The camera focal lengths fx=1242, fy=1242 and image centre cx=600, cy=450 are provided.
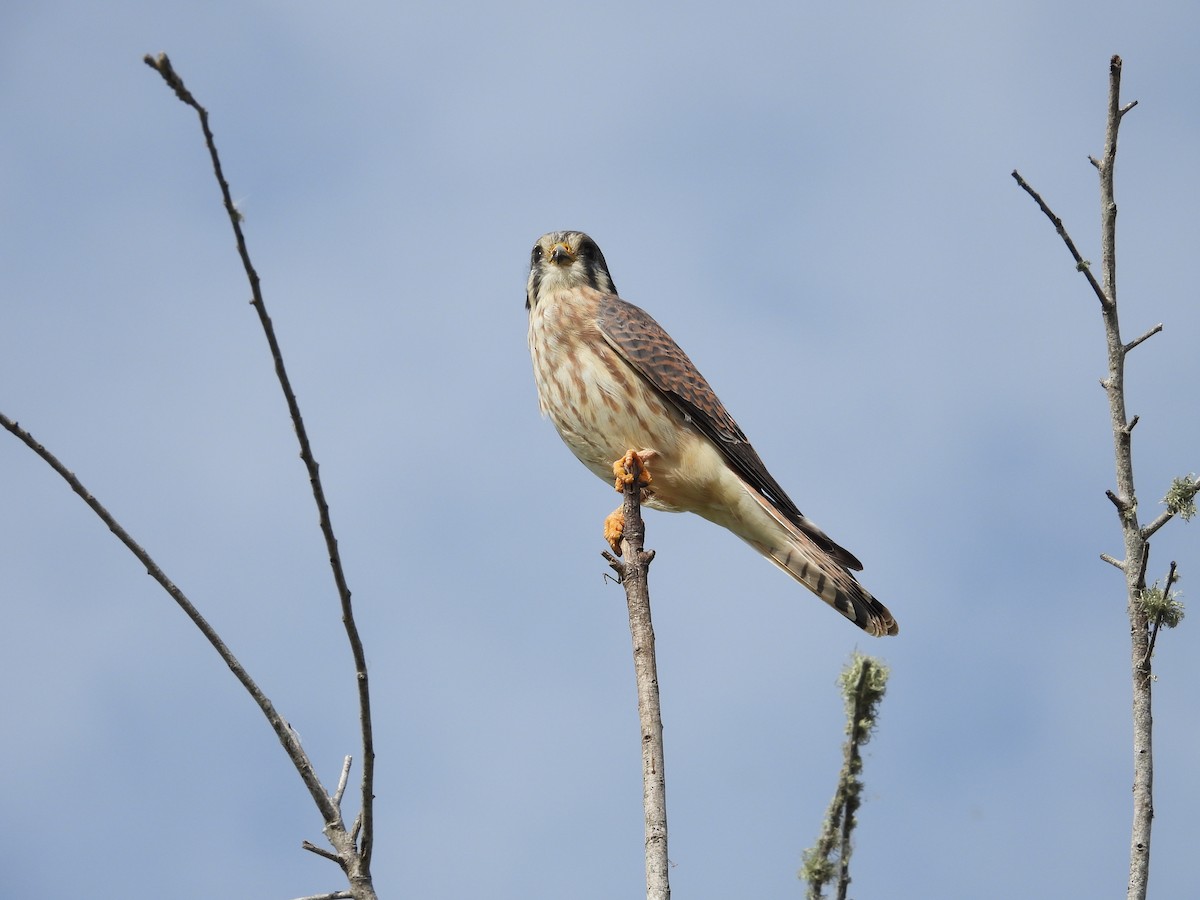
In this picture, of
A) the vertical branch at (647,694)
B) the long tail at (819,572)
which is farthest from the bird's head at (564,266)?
the vertical branch at (647,694)

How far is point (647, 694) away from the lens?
8.12 ft

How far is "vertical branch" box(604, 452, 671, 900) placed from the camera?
6.86 feet

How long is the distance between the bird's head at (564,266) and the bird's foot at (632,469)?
0.95 meters

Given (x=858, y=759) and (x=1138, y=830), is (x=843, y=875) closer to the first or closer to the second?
(x=858, y=759)

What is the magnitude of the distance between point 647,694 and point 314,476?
0.92 metres

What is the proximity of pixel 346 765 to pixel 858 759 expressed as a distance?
0.89m

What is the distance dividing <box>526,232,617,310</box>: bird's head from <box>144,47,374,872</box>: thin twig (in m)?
3.28

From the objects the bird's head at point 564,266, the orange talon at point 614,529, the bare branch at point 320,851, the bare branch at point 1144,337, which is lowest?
the bare branch at point 320,851

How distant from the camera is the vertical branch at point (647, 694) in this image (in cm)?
209

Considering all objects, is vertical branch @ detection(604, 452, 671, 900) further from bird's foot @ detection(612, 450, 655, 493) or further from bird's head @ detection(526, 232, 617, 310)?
bird's head @ detection(526, 232, 617, 310)

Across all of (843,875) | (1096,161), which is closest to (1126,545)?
(1096,161)

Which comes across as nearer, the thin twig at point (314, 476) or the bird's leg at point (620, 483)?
the thin twig at point (314, 476)

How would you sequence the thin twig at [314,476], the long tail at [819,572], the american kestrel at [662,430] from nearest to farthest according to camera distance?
the thin twig at [314,476] < the long tail at [819,572] < the american kestrel at [662,430]

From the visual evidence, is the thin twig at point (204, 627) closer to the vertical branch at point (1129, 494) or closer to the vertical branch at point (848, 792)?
the vertical branch at point (848, 792)
